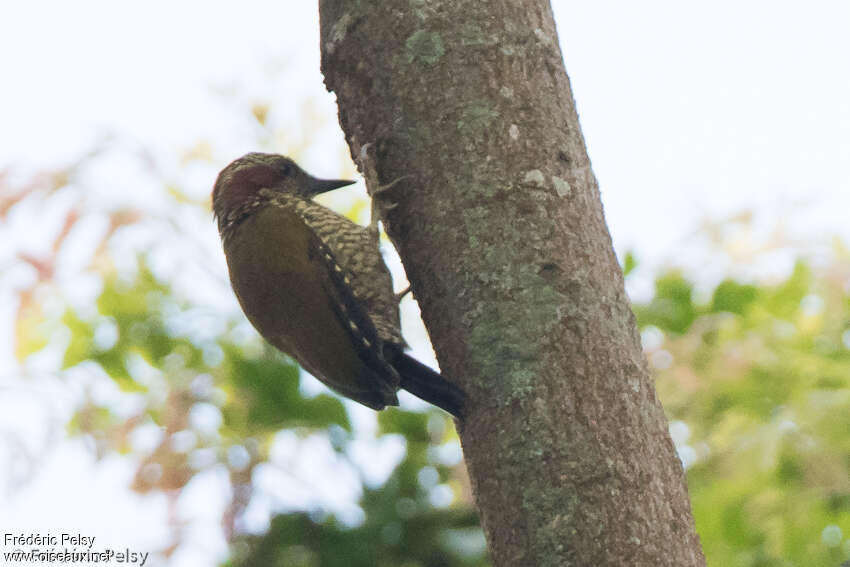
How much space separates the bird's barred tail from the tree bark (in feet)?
0.10

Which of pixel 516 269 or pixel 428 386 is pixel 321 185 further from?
pixel 516 269

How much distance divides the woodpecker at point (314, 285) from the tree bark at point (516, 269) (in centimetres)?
34

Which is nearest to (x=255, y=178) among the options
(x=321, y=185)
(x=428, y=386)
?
(x=321, y=185)

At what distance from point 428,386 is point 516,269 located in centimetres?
38

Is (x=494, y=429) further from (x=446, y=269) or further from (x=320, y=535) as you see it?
(x=320, y=535)

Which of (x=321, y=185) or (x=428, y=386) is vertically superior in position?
(x=321, y=185)

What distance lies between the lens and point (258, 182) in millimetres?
3064

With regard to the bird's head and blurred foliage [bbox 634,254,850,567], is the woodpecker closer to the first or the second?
the bird's head

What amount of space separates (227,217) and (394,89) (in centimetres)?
115

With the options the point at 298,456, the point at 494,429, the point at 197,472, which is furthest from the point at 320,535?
the point at 494,429

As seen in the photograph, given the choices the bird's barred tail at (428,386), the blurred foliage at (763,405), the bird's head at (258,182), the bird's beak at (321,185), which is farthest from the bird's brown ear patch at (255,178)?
the blurred foliage at (763,405)

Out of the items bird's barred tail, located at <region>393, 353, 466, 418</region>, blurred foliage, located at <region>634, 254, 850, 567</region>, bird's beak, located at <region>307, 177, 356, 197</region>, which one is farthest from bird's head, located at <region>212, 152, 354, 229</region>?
blurred foliage, located at <region>634, 254, 850, 567</region>

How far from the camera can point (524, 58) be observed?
1983 mm

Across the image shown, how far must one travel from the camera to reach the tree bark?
5.40 feet
